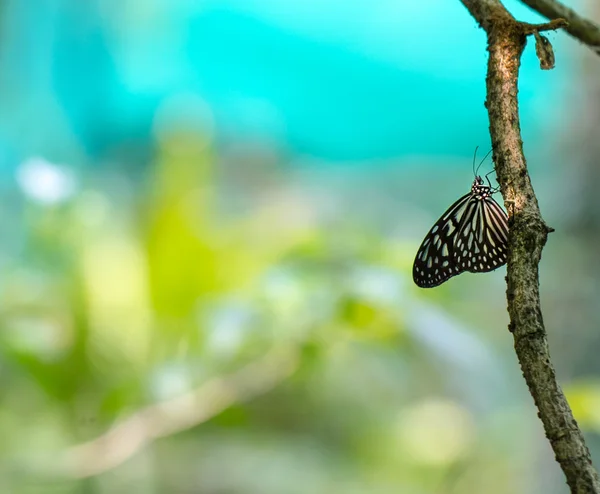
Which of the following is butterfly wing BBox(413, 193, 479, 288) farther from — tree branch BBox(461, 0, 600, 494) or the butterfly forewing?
tree branch BBox(461, 0, 600, 494)

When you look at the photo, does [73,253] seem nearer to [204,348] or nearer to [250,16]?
[204,348]

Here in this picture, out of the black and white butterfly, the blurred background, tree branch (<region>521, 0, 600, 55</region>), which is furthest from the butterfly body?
the blurred background

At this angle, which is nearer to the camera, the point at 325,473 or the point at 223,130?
the point at 325,473

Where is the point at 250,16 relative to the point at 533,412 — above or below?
above

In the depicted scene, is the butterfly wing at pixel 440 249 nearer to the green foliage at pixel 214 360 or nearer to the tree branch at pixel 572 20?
the tree branch at pixel 572 20

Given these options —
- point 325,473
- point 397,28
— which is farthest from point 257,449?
point 397,28

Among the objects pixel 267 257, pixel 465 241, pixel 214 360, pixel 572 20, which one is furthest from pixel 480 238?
pixel 267 257
